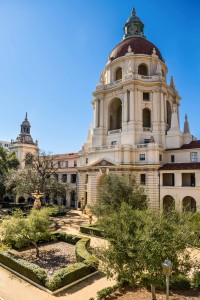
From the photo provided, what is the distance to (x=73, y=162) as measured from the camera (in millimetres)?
59312

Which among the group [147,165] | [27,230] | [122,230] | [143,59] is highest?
[143,59]

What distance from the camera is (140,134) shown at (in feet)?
154

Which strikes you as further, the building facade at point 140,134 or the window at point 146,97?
the window at point 146,97

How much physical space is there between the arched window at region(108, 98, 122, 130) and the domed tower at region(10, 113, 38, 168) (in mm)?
32685

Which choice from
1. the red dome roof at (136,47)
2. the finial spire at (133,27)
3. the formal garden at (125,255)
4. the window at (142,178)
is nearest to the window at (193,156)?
the window at (142,178)

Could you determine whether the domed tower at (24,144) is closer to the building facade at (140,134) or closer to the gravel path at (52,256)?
the building facade at (140,134)

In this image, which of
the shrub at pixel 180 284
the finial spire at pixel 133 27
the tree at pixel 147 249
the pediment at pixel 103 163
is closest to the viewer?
the tree at pixel 147 249

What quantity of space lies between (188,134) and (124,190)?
23795 mm

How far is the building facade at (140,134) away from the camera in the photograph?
132 feet

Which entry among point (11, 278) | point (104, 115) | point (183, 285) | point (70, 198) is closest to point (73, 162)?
point (70, 198)

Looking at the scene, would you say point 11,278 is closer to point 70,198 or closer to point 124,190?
point 124,190

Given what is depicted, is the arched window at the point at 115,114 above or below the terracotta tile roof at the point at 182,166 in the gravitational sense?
above

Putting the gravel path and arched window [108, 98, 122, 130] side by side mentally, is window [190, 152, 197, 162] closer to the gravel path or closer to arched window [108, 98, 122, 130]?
arched window [108, 98, 122, 130]

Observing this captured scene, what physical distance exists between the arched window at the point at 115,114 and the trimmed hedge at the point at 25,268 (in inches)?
1623
